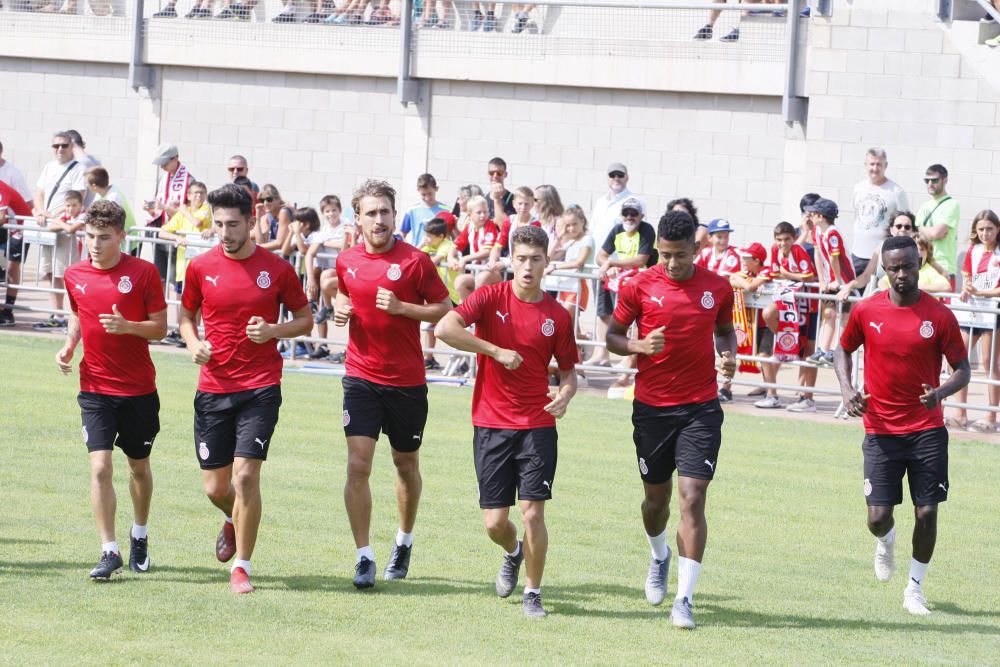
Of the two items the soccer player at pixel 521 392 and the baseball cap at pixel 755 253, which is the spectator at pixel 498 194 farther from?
the soccer player at pixel 521 392

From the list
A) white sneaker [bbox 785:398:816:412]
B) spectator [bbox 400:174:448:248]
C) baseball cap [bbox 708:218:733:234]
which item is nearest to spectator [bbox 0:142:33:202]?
spectator [bbox 400:174:448:248]

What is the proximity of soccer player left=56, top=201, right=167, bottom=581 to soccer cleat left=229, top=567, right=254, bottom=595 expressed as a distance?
68 centimetres

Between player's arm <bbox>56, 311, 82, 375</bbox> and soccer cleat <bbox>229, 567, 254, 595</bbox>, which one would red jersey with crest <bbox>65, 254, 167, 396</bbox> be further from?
soccer cleat <bbox>229, 567, 254, 595</bbox>

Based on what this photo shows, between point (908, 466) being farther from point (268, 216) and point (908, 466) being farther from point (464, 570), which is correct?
point (268, 216)

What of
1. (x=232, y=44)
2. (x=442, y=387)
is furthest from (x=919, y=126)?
(x=232, y=44)

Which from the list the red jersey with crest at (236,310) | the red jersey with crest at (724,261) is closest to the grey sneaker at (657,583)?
the red jersey with crest at (236,310)

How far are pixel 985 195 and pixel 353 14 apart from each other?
33.8 feet

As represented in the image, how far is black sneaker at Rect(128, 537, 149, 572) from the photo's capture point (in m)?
8.77

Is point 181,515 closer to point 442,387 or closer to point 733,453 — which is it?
point 733,453

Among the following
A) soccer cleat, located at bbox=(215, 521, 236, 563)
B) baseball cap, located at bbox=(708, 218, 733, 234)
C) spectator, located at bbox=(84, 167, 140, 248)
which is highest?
spectator, located at bbox=(84, 167, 140, 248)

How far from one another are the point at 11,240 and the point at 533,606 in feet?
43.3

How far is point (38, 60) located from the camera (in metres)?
27.8

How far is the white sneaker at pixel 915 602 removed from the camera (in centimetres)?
871

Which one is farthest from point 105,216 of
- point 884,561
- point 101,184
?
point 101,184
